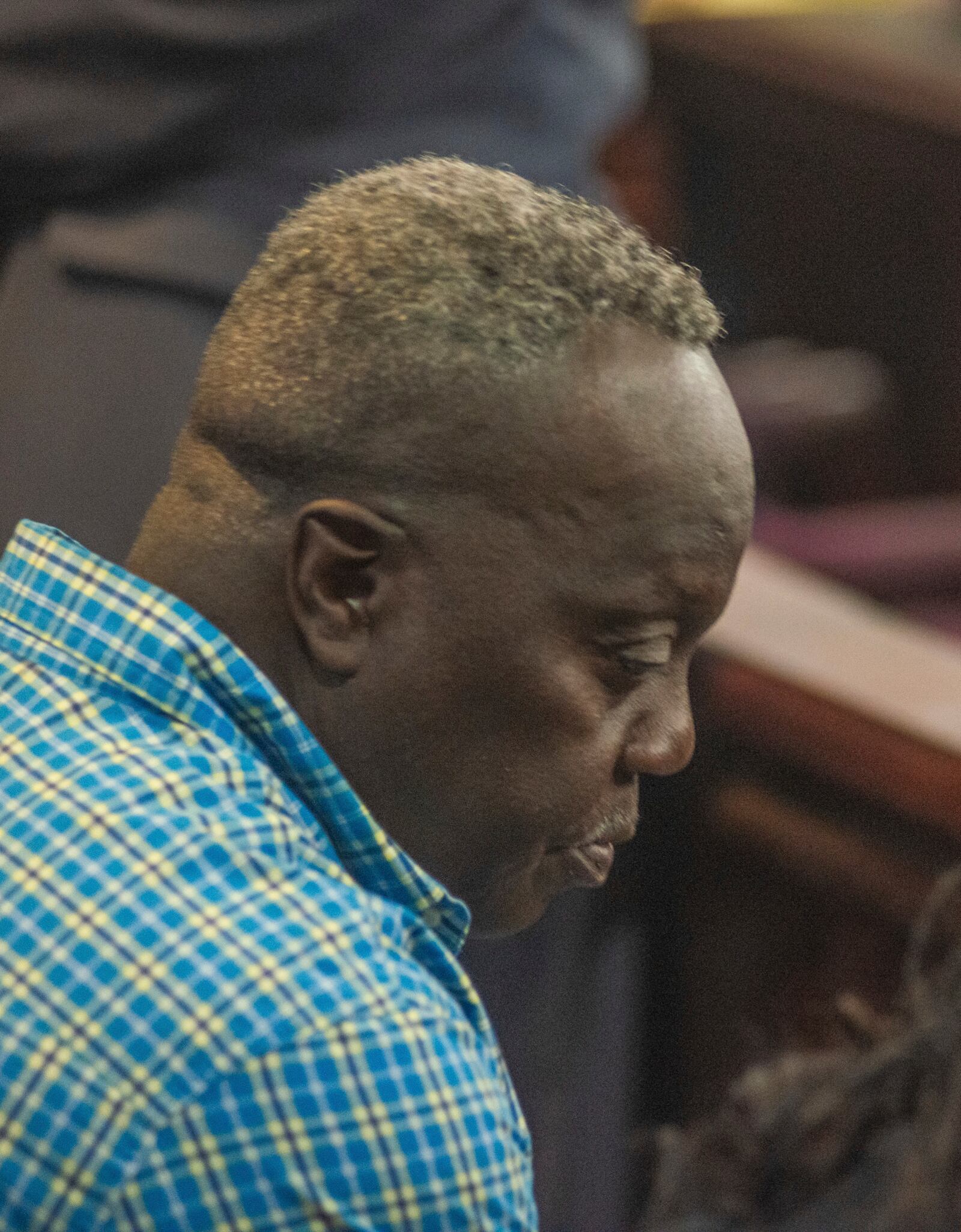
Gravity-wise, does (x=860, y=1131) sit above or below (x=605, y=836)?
below

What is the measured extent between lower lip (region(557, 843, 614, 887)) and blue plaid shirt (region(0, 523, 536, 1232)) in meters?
0.14

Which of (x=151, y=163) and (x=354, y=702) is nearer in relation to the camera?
(x=354, y=702)

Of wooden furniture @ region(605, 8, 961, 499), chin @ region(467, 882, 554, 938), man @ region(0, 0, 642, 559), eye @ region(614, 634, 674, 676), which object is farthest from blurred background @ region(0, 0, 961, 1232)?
wooden furniture @ region(605, 8, 961, 499)

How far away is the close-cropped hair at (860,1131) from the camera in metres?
1.45

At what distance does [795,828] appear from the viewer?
169 centimetres

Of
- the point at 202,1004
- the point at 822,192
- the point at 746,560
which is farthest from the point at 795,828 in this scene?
the point at 822,192

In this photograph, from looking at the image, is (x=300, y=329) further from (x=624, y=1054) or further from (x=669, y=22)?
(x=669, y=22)

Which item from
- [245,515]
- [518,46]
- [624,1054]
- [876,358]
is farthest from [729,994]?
[876,358]

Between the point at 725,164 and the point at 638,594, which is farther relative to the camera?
the point at 725,164

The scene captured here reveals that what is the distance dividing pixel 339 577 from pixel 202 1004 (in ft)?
0.79

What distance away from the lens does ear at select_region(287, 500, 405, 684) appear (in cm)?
83

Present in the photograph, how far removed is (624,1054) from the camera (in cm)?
188

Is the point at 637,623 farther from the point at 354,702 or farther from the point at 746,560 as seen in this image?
the point at 746,560

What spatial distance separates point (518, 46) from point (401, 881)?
108cm
